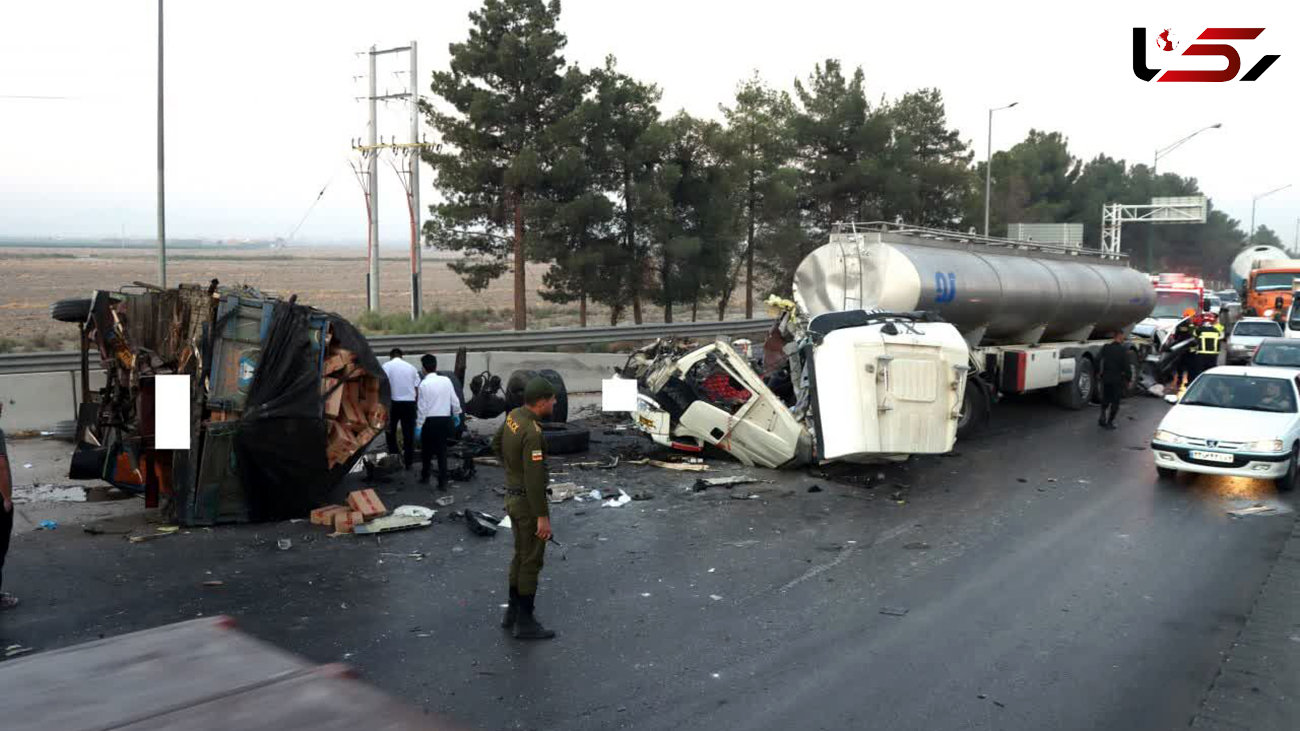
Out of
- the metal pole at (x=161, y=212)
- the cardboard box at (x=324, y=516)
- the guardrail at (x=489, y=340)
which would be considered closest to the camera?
the cardboard box at (x=324, y=516)

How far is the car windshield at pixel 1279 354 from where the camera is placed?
1898cm

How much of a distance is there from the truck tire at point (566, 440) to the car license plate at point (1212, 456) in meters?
7.54

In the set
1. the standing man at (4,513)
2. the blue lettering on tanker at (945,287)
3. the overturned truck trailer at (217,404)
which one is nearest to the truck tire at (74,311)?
the overturned truck trailer at (217,404)

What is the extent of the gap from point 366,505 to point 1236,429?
31.8 ft

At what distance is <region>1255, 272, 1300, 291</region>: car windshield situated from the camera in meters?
37.2

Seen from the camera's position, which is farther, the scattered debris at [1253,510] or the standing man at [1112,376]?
the standing man at [1112,376]

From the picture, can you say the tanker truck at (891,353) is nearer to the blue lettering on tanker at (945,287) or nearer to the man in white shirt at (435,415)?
the blue lettering on tanker at (945,287)

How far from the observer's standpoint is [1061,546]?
9438 millimetres

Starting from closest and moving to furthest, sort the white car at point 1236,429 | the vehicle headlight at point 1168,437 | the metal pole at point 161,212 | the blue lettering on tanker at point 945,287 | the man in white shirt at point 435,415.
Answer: the man in white shirt at point 435,415 → the white car at point 1236,429 → the vehicle headlight at point 1168,437 → the blue lettering on tanker at point 945,287 → the metal pole at point 161,212

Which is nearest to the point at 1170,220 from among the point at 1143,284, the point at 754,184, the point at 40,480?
the point at 754,184

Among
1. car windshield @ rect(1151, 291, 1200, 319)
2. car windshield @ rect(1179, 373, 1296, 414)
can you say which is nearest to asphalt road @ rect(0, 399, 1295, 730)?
car windshield @ rect(1179, 373, 1296, 414)

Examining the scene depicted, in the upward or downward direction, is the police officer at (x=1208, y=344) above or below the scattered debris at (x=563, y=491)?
above

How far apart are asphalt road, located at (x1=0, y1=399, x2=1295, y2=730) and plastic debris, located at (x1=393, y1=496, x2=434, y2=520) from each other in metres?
0.35

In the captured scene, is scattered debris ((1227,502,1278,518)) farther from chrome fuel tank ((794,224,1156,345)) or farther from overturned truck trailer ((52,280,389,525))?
overturned truck trailer ((52,280,389,525))
